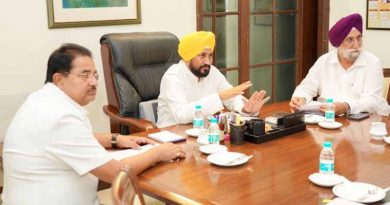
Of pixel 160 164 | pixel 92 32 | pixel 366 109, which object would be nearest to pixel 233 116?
pixel 160 164

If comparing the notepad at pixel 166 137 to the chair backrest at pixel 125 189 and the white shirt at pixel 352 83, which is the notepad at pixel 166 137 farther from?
the white shirt at pixel 352 83

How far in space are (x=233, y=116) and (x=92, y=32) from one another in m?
1.57

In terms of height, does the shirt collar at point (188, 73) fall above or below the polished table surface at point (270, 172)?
above

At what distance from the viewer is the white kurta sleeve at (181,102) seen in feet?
8.52

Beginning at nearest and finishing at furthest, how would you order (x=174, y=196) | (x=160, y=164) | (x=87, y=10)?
(x=174, y=196) → (x=160, y=164) → (x=87, y=10)

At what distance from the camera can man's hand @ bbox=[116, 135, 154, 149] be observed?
2.13 m

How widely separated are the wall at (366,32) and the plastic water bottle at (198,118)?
2.71 meters

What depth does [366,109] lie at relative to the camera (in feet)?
9.47

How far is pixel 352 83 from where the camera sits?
3.11m

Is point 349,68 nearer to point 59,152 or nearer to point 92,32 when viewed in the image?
point 92,32

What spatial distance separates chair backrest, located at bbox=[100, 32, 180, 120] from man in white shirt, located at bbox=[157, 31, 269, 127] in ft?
0.73

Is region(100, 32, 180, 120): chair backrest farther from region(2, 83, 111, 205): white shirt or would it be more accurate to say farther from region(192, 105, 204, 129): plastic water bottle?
region(2, 83, 111, 205): white shirt

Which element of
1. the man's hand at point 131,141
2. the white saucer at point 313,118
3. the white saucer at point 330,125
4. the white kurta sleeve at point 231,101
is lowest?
the white saucer at point 330,125

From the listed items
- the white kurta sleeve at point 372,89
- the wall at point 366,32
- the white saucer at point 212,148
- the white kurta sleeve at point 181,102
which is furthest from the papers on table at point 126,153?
the wall at point 366,32
